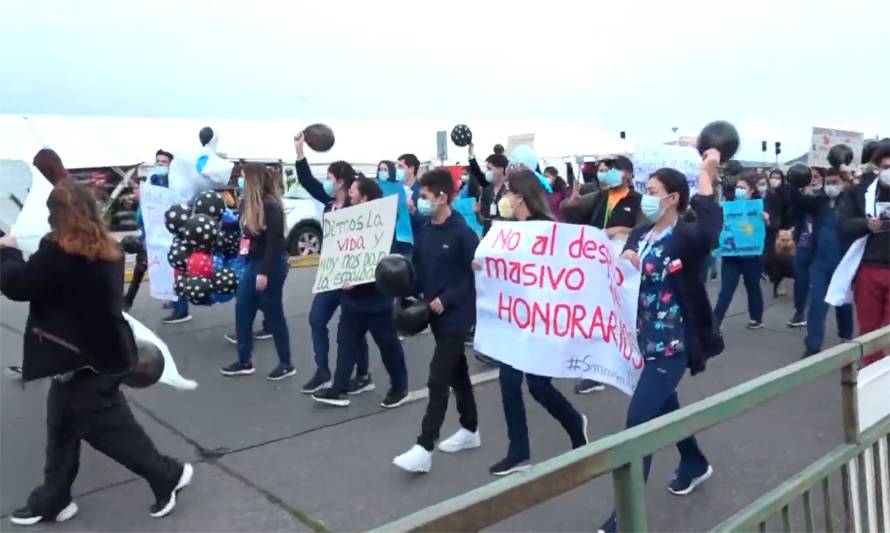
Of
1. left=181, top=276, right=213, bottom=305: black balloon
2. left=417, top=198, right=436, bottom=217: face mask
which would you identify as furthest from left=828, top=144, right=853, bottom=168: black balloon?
left=181, top=276, right=213, bottom=305: black balloon

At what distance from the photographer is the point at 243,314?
21.4 feet

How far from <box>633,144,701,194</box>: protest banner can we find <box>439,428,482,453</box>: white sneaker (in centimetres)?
194

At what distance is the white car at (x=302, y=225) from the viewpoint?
15.2 meters

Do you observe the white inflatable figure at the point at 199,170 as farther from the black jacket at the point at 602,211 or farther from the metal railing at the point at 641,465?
the metal railing at the point at 641,465

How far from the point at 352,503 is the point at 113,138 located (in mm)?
22760

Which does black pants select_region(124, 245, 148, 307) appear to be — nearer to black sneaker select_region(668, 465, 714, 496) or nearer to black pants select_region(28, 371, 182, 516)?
black pants select_region(28, 371, 182, 516)

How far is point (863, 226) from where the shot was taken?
555 cm

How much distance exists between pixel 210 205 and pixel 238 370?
1.41 metres

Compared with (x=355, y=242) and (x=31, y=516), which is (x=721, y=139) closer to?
(x=355, y=242)

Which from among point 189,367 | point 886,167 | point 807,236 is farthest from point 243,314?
point 807,236

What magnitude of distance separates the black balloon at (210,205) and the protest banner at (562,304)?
3.18 m

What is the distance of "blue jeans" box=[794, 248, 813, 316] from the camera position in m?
8.03

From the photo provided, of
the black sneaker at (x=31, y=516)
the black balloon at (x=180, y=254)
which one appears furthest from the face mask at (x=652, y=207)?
the black balloon at (x=180, y=254)

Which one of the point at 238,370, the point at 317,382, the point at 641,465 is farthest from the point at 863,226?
the point at 238,370
